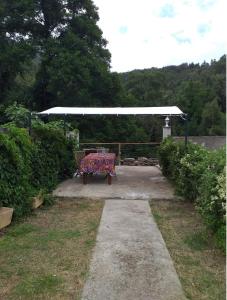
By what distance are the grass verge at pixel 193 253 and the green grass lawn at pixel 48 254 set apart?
918 mm

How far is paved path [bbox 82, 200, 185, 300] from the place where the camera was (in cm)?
336

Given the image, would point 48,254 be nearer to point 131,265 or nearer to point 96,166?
point 131,265

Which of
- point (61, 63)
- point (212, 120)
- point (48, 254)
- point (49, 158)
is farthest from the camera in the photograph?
point (212, 120)

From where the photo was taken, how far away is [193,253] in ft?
14.8

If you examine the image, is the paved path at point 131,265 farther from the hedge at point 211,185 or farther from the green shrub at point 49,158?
the green shrub at point 49,158

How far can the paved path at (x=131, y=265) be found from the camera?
3357 mm

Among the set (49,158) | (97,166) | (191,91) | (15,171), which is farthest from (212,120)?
(15,171)

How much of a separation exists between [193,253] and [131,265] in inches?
34.3

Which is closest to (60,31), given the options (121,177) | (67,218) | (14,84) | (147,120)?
(14,84)

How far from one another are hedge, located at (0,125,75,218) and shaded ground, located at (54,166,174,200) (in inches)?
20.2

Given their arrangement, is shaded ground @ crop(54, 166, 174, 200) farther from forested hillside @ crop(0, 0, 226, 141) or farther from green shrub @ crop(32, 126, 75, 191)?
forested hillside @ crop(0, 0, 226, 141)

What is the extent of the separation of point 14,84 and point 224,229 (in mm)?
22073

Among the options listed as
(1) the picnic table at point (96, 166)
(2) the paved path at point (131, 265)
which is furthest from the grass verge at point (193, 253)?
(1) the picnic table at point (96, 166)

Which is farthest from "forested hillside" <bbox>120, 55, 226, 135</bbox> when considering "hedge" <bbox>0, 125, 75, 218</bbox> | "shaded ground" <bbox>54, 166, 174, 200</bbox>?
"hedge" <bbox>0, 125, 75, 218</bbox>
